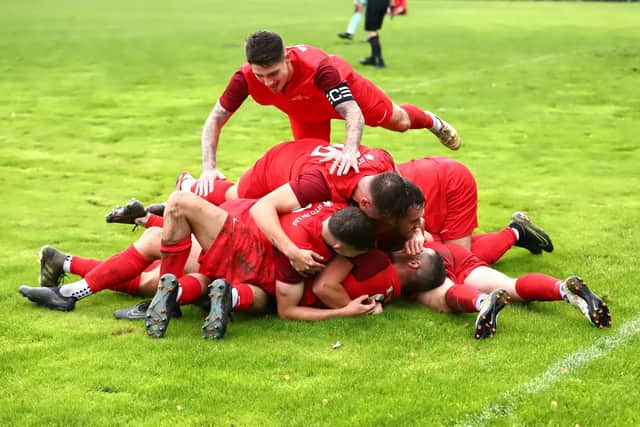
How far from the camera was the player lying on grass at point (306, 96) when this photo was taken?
6.29m

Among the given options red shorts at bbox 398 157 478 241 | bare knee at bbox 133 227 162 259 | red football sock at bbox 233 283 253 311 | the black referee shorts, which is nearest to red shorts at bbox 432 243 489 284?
red shorts at bbox 398 157 478 241

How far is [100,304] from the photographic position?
6227 millimetres

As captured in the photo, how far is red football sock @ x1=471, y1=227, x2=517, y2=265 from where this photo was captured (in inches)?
272

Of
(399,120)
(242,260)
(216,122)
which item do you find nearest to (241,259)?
(242,260)

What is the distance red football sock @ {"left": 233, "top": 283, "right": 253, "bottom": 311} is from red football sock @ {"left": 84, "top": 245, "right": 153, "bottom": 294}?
0.67m

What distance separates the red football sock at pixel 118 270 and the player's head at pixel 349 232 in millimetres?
1245

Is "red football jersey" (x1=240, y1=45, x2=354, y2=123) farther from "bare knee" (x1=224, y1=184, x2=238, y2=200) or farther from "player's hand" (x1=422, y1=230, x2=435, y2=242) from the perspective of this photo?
"player's hand" (x1=422, y1=230, x2=435, y2=242)

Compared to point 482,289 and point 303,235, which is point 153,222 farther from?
point 482,289

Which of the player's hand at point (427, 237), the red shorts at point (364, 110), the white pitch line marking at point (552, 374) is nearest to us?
the white pitch line marking at point (552, 374)

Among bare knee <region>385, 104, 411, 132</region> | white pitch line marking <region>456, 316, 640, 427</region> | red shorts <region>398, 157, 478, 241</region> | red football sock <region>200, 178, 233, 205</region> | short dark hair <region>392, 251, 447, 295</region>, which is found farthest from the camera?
bare knee <region>385, 104, 411, 132</region>

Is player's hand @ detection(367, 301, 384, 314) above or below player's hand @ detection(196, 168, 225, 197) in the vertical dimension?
below

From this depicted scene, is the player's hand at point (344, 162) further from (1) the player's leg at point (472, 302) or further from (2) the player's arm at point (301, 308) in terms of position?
(1) the player's leg at point (472, 302)

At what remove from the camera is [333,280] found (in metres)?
5.71

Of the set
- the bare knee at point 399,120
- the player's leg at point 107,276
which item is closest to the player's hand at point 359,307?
the player's leg at point 107,276
